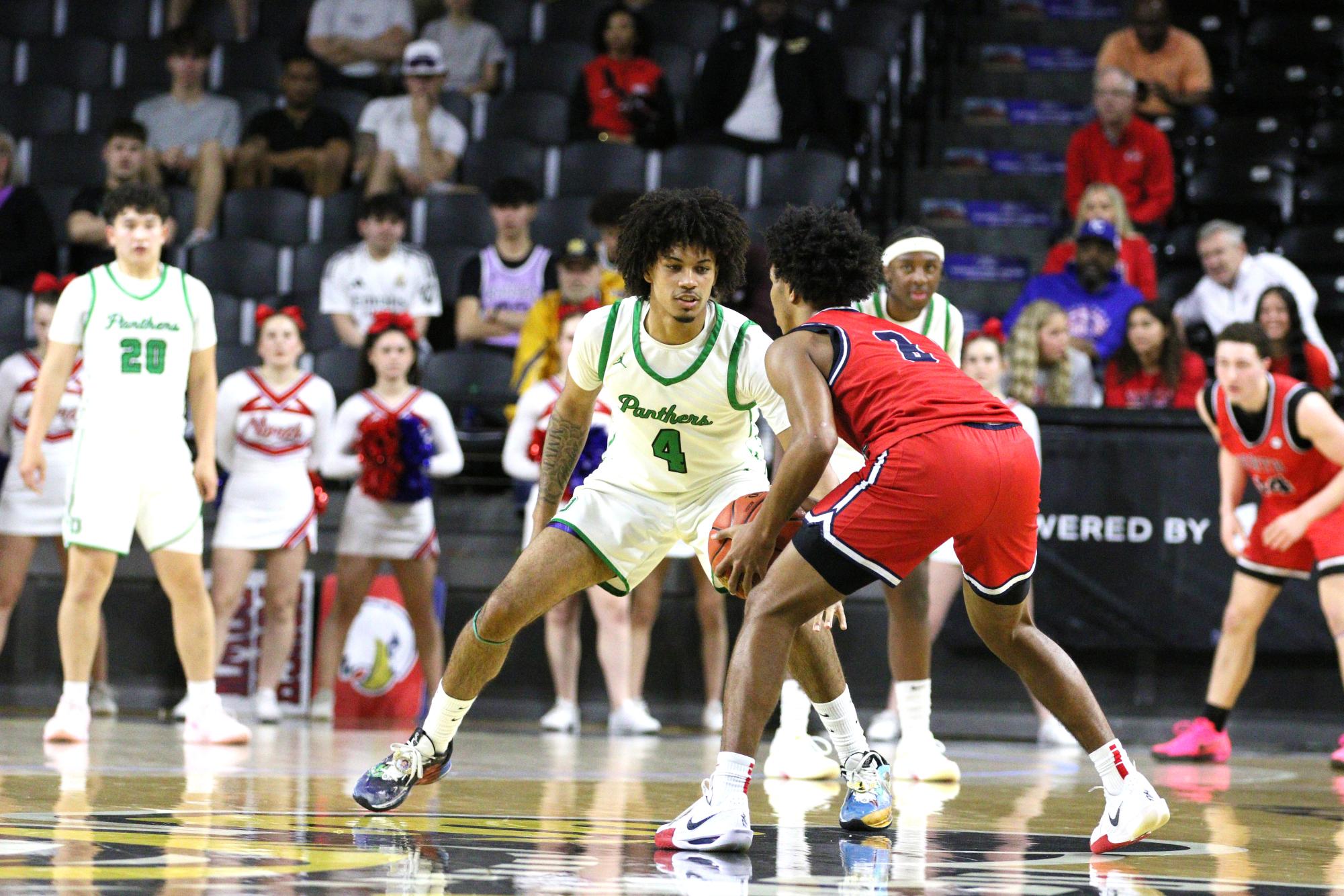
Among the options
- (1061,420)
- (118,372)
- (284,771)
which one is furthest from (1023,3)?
(284,771)

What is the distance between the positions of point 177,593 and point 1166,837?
3900 mm

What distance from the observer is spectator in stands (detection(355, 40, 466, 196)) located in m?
10.9

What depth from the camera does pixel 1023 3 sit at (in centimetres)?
1282

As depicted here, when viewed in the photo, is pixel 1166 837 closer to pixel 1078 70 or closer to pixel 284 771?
pixel 284 771

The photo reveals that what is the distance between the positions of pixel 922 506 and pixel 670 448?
2.89 ft

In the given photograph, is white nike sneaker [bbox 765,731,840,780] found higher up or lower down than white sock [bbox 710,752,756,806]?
lower down

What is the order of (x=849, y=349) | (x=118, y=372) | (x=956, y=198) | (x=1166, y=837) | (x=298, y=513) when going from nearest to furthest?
(x=849, y=349) → (x=1166, y=837) → (x=118, y=372) → (x=298, y=513) → (x=956, y=198)

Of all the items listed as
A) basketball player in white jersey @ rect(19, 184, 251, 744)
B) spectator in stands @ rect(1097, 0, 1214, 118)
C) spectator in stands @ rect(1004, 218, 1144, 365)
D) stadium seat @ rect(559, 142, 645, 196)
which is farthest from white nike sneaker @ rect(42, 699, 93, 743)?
spectator in stands @ rect(1097, 0, 1214, 118)

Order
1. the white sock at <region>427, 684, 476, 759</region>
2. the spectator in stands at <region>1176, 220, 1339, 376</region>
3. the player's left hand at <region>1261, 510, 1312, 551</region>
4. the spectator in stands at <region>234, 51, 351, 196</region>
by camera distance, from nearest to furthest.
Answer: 1. the white sock at <region>427, 684, 476, 759</region>
2. the player's left hand at <region>1261, 510, 1312, 551</region>
3. the spectator in stands at <region>1176, 220, 1339, 376</region>
4. the spectator in stands at <region>234, 51, 351, 196</region>

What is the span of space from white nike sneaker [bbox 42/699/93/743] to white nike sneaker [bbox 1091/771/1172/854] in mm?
3996

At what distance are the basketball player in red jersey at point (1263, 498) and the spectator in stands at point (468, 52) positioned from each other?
6100 mm

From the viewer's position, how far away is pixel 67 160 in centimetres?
1171

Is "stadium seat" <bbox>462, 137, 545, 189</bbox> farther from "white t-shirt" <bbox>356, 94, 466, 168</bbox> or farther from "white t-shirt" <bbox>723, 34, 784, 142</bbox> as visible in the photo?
"white t-shirt" <bbox>723, 34, 784, 142</bbox>

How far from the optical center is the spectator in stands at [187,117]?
1138 cm
